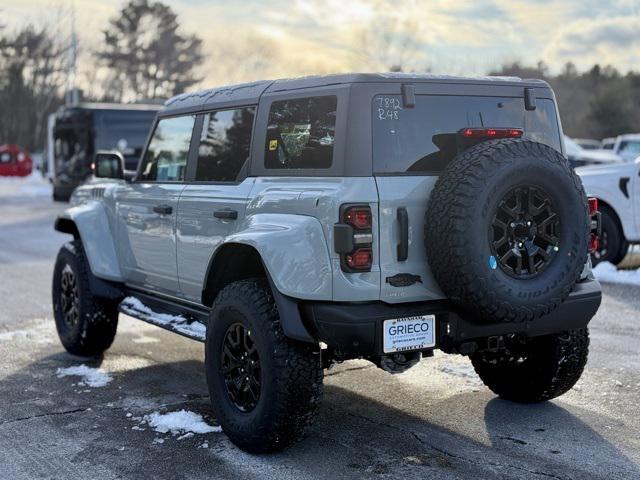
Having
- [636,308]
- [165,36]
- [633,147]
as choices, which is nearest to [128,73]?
[165,36]

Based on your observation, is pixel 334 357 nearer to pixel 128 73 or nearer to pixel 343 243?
pixel 343 243

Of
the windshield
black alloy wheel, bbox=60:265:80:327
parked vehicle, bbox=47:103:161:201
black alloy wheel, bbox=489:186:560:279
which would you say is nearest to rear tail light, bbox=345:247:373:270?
black alloy wheel, bbox=489:186:560:279

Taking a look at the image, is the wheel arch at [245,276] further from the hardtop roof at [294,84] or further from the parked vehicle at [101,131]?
the parked vehicle at [101,131]

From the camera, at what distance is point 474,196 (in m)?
3.87

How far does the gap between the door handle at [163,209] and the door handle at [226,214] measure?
2.19 ft

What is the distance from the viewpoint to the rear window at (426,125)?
13.7 feet

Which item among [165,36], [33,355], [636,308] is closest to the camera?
A: [33,355]

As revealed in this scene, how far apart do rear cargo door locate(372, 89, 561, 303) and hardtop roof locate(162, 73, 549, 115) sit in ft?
0.31

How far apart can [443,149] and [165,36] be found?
205 ft

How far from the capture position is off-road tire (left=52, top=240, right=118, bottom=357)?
633 cm

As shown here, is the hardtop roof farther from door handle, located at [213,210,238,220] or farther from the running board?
the running board

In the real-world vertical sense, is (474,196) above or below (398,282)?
above

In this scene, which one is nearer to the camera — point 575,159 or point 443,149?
point 443,149

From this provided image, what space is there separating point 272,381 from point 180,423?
97cm
